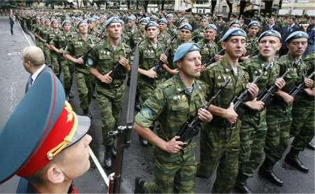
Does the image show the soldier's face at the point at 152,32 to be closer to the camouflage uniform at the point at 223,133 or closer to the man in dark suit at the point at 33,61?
the camouflage uniform at the point at 223,133

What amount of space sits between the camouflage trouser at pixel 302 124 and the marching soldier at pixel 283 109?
42 cm

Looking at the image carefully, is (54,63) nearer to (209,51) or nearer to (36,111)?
(209,51)

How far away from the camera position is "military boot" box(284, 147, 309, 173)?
5.29 metres

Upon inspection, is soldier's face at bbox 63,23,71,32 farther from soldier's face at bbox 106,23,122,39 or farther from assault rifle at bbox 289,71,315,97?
assault rifle at bbox 289,71,315,97

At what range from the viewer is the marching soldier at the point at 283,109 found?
4605 millimetres

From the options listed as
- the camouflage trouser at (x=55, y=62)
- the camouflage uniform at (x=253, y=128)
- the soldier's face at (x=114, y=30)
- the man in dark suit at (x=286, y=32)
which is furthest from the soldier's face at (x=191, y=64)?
the man in dark suit at (x=286, y=32)

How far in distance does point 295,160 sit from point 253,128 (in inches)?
71.7

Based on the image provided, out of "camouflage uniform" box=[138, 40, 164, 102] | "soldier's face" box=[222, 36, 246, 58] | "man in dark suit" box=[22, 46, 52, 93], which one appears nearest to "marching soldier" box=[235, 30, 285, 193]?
"soldier's face" box=[222, 36, 246, 58]

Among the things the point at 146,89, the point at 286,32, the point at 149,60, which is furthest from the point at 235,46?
the point at 286,32

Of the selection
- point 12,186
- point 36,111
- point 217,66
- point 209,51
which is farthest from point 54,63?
point 36,111

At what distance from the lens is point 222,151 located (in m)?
3.82

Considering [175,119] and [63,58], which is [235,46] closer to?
[175,119]

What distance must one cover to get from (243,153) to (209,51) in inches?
162

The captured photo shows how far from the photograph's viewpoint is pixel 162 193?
131 inches
